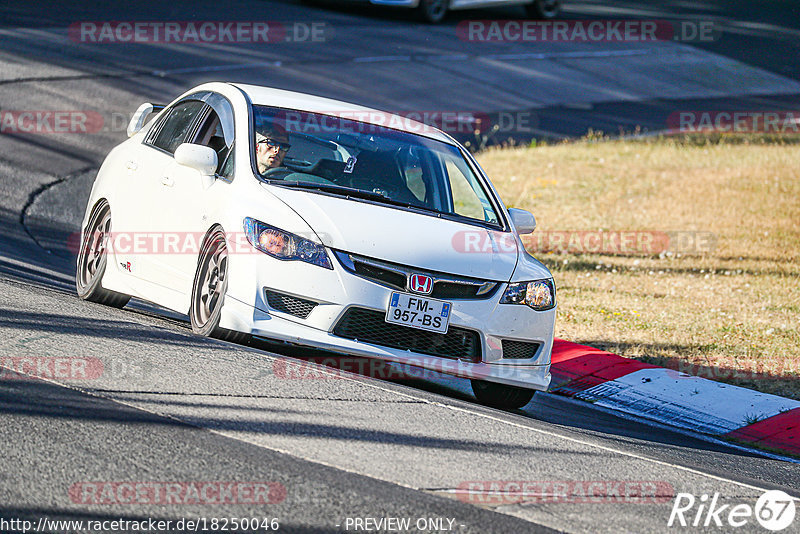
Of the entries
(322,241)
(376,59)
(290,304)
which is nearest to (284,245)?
(322,241)

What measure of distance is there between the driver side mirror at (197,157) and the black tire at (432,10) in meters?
20.7

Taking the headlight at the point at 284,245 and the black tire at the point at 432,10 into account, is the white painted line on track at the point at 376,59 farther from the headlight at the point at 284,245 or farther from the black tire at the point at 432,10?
the headlight at the point at 284,245

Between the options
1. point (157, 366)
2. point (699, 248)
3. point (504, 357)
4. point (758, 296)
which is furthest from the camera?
point (699, 248)

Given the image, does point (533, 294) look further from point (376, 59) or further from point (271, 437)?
point (376, 59)

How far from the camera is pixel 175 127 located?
8164 mm

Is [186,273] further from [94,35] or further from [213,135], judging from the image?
[94,35]

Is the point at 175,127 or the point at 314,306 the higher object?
the point at 175,127

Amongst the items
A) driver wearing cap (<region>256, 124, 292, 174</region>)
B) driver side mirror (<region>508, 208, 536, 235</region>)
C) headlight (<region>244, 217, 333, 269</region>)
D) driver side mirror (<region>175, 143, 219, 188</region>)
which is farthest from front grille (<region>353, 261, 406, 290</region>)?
driver side mirror (<region>508, 208, 536, 235</region>)

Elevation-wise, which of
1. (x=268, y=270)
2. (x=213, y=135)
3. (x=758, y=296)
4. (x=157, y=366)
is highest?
(x=213, y=135)

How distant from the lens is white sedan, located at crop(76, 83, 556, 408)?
21.1ft

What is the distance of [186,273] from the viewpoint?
279 inches

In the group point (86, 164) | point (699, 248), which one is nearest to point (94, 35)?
point (86, 164)

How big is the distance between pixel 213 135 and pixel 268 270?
1.70 meters

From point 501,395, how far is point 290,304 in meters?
1.66
